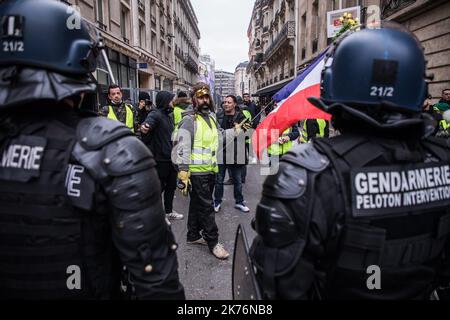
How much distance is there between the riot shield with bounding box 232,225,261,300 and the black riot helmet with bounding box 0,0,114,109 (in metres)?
1.02

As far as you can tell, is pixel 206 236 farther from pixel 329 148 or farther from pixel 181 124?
pixel 329 148

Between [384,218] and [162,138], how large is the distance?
3718 millimetres

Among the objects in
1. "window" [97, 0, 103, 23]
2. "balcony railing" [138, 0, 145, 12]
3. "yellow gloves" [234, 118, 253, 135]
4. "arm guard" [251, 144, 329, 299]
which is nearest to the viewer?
"arm guard" [251, 144, 329, 299]

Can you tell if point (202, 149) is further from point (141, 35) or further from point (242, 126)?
point (141, 35)

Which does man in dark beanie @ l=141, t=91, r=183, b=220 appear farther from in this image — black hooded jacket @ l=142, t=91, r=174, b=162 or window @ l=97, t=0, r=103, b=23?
window @ l=97, t=0, r=103, b=23

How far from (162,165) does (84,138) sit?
3.31m

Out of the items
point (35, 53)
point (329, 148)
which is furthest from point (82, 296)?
point (329, 148)

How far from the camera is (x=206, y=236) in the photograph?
3.72m

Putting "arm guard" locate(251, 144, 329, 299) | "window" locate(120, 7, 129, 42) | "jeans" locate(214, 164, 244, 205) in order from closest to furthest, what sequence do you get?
1. "arm guard" locate(251, 144, 329, 299)
2. "jeans" locate(214, 164, 244, 205)
3. "window" locate(120, 7, 129, 42)

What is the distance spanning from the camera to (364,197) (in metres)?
1.13

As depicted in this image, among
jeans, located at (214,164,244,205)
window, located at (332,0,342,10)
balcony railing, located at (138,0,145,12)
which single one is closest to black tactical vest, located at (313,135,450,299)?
jeans, located at (214,164,244,205)

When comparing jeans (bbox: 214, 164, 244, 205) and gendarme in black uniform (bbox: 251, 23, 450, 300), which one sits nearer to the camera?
gendarme in black uniform (bbox: 251, 23, 450, 300)

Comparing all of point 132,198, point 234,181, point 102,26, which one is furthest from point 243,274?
point 102,26

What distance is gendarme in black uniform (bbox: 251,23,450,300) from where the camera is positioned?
1135 mm
